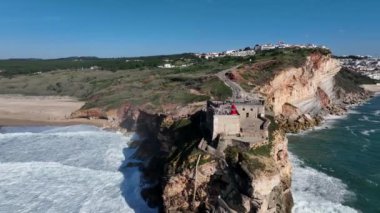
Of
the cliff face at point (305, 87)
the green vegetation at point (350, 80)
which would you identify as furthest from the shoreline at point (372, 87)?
the cliff face at point (305, 87)

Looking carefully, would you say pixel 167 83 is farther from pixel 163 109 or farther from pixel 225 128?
pixel 225 128

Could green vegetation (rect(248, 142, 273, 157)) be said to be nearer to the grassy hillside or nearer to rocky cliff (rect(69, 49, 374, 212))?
rocky cliff (rect(69, 49, 374, 212))

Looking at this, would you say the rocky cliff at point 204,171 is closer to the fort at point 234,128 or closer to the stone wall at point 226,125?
the fort at point 234,128

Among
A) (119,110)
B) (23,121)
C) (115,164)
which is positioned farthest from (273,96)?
(23,121)

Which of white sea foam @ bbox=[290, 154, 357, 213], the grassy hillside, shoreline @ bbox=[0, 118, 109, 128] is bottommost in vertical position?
white sea foam @ bbox=[290, 154, 357, 213]

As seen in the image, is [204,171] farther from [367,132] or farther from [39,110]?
[39,110]

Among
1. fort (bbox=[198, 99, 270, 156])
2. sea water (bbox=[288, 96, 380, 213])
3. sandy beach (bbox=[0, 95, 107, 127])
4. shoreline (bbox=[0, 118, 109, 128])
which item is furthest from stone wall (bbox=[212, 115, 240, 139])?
sandy beach (bbox=[0, 95, 107, 127])

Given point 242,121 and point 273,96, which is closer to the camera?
point 242,121
